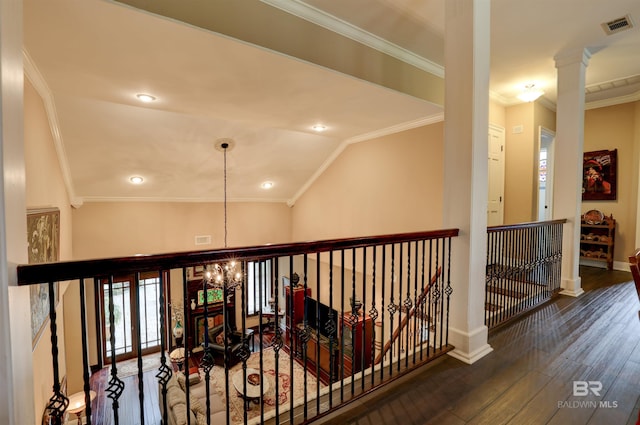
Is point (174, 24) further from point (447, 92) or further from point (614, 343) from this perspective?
point (614, 343)

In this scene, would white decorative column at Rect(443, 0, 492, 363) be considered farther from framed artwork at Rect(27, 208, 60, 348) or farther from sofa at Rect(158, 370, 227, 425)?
framed artwork at Rect(27, 208, 60, 348)

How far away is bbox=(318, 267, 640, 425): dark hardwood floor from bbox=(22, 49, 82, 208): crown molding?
3.43 metres

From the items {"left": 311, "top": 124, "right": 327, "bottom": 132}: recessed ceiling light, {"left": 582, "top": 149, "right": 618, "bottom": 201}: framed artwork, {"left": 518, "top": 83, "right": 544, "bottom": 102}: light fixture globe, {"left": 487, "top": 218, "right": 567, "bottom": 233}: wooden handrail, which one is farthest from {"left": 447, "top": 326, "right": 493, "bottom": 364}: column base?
{"left": 582, "top": 149, "right": 618, "bottom": 201}: framed artwork

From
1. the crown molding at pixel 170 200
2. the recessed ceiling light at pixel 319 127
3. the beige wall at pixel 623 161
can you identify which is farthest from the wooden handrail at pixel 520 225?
the crown molding at pixel 170 200

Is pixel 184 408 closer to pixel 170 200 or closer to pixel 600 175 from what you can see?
pixel 170 200

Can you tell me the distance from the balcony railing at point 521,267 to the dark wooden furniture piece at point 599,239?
6.95 ft

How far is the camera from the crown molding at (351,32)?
8.43 feet

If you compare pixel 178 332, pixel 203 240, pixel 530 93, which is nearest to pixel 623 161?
pixel 530 93

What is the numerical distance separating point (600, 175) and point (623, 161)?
0.37 m

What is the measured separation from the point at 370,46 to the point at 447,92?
1189mm

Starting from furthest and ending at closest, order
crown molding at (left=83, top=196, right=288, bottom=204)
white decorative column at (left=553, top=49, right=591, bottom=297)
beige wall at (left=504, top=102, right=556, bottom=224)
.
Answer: crown molding at (left=83, top=196, right=288, bottom=204)
beige wall at (left=504, top=102, right=556, bottom=224)
white decorative column at (left=553, top=49, right=591, bottom=297)

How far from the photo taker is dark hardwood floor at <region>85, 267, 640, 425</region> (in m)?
1.67

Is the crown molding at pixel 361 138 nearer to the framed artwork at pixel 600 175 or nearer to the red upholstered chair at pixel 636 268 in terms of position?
the red upholstered chair at pixel 636 268

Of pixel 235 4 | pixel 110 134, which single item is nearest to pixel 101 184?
pixel 110 134
